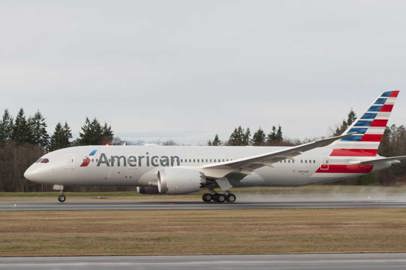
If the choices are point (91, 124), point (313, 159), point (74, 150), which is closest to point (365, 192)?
point (313, 159)

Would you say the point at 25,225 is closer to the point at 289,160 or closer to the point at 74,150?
the point at 74,150

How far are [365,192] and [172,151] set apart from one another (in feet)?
62.0

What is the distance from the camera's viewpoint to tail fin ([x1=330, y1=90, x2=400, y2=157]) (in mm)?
47406

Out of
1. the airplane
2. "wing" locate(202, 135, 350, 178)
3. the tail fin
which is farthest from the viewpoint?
the tail fin

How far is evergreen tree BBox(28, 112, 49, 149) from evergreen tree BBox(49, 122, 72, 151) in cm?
213

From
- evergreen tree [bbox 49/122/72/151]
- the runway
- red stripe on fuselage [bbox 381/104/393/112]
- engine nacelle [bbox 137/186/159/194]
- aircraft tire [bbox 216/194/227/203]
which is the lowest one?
the runway

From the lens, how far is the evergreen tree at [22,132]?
110 metres

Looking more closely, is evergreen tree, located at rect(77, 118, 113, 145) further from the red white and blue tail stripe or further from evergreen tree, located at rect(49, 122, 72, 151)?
the red white and blue tail stripe

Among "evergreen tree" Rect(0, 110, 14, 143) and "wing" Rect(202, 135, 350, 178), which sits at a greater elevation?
"evergreen tree" Rect(0, 110, 14, 143)

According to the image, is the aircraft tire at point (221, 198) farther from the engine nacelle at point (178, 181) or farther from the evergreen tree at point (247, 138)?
the evergreen tree at point (247, 138)

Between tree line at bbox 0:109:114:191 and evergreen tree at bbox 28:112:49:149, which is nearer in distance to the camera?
tree line at bbox 0:109:114:191

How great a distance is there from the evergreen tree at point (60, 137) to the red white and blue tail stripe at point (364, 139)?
66811mm

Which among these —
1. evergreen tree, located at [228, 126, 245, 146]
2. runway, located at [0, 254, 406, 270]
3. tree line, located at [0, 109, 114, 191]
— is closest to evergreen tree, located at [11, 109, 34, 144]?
tree line, located at [0, 109, 114, 191]

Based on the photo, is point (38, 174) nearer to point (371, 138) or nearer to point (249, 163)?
point (249, 163)
